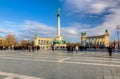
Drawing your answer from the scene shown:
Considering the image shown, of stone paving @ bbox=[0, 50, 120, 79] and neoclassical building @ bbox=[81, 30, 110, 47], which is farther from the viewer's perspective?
neoclassical building @ bbox=[81, 30, 110, 47]

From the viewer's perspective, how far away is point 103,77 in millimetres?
10141

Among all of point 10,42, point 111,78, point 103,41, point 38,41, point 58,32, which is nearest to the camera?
point 111,78

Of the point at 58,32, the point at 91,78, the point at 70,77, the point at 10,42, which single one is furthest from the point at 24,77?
the point at 10,42

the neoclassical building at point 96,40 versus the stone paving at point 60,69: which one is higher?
the neoclassical building at point 96,40

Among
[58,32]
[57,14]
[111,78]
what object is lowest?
[111,78]

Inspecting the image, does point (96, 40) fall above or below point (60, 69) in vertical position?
above

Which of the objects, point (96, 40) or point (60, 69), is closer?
point (60, 69)

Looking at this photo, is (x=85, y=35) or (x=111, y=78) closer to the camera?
(x=111, y=78)

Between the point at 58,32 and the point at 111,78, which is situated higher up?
the point at 58,32

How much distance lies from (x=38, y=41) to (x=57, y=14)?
3955 centimetres

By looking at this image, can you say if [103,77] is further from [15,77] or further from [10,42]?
[10,42]

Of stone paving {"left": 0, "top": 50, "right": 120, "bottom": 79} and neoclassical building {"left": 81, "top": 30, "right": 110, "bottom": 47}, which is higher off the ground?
neoclassical building {"left": 81, "top": 30, "right": 110, "bottom": 47}

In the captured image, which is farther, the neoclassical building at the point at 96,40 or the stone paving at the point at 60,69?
the neoclassical building at the point at 96,40

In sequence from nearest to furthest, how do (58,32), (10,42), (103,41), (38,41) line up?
(58,32) < (103,41) < (10,42) < (38,41)
